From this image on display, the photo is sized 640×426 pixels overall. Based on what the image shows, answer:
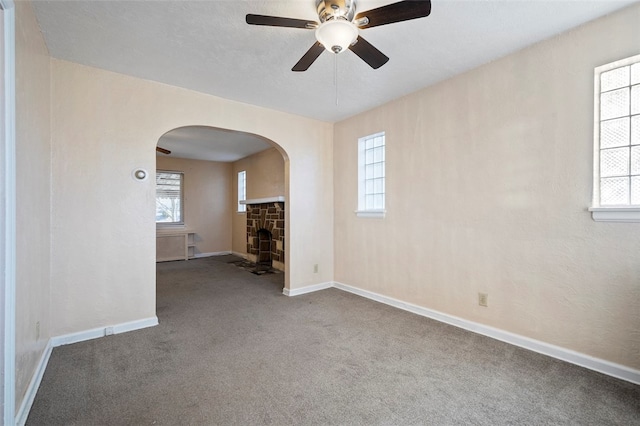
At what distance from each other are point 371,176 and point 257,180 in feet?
12.0

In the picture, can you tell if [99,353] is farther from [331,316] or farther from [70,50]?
[70,50]

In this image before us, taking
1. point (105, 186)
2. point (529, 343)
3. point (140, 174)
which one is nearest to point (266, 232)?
point (140, 174)

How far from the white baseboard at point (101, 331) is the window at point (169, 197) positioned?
188 inches

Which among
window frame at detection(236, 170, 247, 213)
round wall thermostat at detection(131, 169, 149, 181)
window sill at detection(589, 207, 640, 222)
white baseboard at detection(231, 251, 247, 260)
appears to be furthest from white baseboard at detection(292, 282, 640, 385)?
window frame at detection(236, 170, 247, 213)

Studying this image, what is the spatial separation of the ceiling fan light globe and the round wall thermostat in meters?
2.23

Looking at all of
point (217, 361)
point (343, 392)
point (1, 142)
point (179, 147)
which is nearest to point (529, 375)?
point (343, 392)

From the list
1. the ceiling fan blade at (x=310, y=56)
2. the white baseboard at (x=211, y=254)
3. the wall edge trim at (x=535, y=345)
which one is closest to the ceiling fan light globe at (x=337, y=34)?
the ceiling fan blade at (x=310, y=56)

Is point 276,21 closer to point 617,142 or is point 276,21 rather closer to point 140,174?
point 140,174

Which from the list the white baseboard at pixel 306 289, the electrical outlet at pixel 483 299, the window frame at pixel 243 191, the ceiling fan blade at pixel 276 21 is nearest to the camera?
the ceiling fan blade at pixel 276 21

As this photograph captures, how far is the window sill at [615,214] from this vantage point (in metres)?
1.96

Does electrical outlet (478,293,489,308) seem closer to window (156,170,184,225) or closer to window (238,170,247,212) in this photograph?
window (238,170,247,212)

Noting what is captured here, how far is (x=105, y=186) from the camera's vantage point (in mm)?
2832

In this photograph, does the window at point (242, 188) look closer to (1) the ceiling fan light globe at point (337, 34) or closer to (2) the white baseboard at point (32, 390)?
(2) the white baseboard at point (32, 390)

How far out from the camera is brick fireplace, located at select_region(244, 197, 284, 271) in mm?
5781
